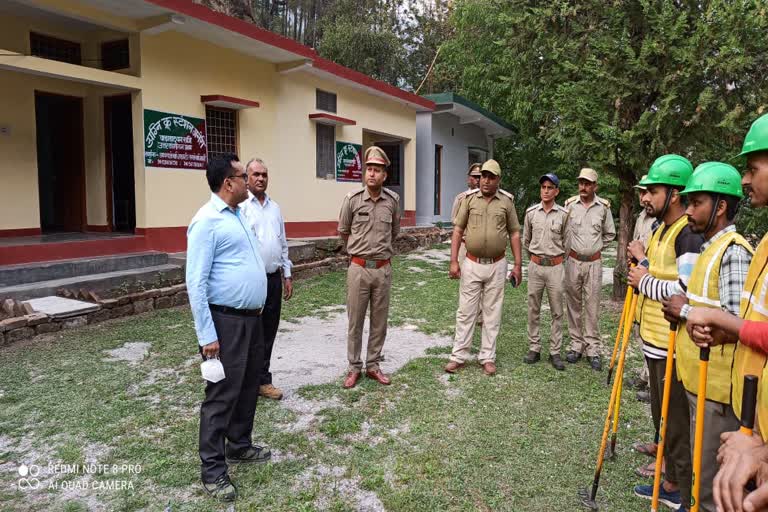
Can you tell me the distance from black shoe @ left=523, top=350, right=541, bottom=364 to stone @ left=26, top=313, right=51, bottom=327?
530cm

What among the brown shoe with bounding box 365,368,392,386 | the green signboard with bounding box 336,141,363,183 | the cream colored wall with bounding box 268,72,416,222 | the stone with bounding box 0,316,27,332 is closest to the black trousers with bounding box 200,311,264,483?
the brown shoe with bounding box 365,368,392,386

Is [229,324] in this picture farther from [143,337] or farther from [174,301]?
[174,301]

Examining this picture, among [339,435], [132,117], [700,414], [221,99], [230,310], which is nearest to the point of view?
[700,414]

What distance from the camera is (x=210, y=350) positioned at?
2.82 metres

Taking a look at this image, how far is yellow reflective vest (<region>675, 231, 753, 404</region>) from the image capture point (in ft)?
6.70

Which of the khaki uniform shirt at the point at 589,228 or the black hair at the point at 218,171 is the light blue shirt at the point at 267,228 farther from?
the khaki uniform shirt at the point at 589,228

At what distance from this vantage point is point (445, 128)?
17.0m

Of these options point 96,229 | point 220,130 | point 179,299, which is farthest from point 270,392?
point 96,229

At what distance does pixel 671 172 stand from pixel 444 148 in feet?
47.2

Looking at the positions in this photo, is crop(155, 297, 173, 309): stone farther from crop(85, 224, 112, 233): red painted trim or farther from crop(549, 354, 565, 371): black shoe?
crop(549, 354, 565, 371): black shoe

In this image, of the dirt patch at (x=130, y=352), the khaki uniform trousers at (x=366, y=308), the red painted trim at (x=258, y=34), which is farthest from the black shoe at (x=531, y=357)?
the red painted trim at (x=258, y=34)

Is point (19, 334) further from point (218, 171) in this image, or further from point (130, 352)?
point (218, 171)

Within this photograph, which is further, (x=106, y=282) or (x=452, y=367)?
(x=106, y=282)

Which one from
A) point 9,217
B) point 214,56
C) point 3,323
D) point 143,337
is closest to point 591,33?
point 214,56
